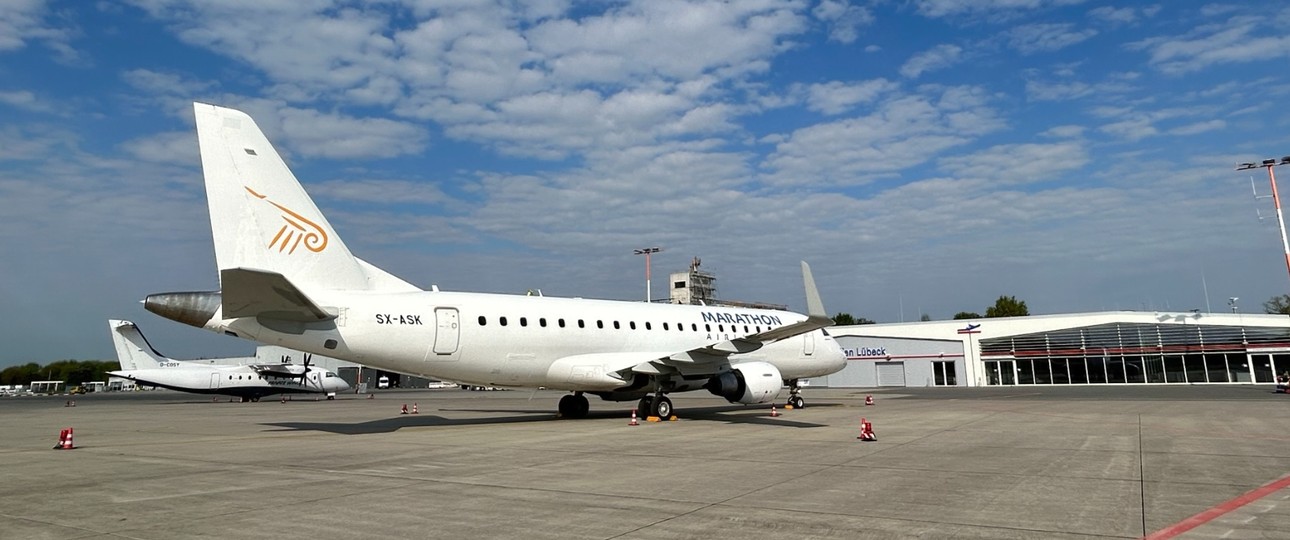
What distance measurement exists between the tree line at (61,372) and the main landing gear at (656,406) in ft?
589

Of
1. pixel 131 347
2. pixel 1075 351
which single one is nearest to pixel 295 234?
pixel 131 347

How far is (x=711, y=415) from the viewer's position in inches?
845

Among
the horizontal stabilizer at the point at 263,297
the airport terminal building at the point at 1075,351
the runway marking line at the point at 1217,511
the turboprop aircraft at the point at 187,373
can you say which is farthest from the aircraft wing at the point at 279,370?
the runway marking line at the point at 1217,511

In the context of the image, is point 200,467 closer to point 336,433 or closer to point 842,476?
point 336,433

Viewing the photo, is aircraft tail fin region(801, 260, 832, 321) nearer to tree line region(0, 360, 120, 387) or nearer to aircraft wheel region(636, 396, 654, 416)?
aircraft wheel region(636, 396, 654, 416)

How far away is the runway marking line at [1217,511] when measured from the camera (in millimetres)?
5566

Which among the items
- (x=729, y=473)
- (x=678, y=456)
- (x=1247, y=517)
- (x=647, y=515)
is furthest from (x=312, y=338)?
(x=1247, y=517)

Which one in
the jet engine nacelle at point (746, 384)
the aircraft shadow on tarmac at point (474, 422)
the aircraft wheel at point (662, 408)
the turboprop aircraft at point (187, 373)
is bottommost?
the aircraft shadow on tarmac at point (474, 422)

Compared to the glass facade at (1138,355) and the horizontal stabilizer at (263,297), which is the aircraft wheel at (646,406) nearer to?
the horizontal stabilizer at (263,297)

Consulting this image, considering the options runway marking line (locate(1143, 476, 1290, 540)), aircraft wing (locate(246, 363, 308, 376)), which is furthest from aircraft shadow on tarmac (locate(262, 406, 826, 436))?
aircraft wing (locate(246, 363, 308, 376))

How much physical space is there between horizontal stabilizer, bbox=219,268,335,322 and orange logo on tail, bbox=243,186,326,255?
4.99ft

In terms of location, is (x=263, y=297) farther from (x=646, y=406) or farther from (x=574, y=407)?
(x=574, y=407)

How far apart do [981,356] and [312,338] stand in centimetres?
5176

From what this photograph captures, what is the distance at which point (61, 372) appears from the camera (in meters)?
164
